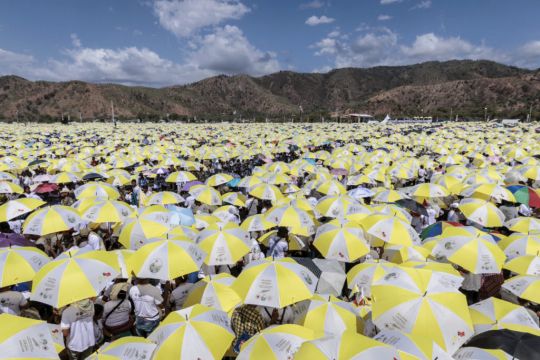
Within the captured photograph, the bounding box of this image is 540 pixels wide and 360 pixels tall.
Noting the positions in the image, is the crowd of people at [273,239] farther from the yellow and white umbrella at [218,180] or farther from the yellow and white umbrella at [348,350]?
the yellow and white umbrella at [348,350]

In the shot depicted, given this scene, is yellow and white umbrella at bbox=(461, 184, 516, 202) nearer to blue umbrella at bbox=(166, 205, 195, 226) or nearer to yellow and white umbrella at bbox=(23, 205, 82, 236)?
blue umbrella at bbox=(166, 205, 195, 226)

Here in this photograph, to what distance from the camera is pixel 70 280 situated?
4.48 m

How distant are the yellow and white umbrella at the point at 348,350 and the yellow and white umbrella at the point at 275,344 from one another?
0.23 m

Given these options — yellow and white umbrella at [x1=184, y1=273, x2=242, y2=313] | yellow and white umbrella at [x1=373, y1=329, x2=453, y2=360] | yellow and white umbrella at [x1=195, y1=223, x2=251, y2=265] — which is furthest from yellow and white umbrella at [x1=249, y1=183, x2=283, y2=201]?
yellow and white umbrella at [x1=373, y1=329, x2=453, y2=360]

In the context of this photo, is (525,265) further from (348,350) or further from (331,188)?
(331,188)

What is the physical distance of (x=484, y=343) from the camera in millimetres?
3523

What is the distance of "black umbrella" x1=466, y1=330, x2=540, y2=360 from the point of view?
127 inches

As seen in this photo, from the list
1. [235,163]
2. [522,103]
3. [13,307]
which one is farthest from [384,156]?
[522,103]

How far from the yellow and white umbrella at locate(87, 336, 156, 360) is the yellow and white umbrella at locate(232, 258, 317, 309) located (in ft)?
4.11

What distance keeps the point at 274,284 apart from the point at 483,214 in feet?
17.9

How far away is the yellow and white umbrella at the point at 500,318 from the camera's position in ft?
12.8

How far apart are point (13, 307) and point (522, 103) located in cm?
11986

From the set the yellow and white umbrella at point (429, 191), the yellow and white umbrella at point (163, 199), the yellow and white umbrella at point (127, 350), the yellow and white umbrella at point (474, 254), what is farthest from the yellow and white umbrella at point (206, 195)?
the yellow and white umbrella at point (127, 350)

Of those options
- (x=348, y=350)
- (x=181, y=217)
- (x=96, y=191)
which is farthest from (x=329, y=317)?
(x=96, y=191)
